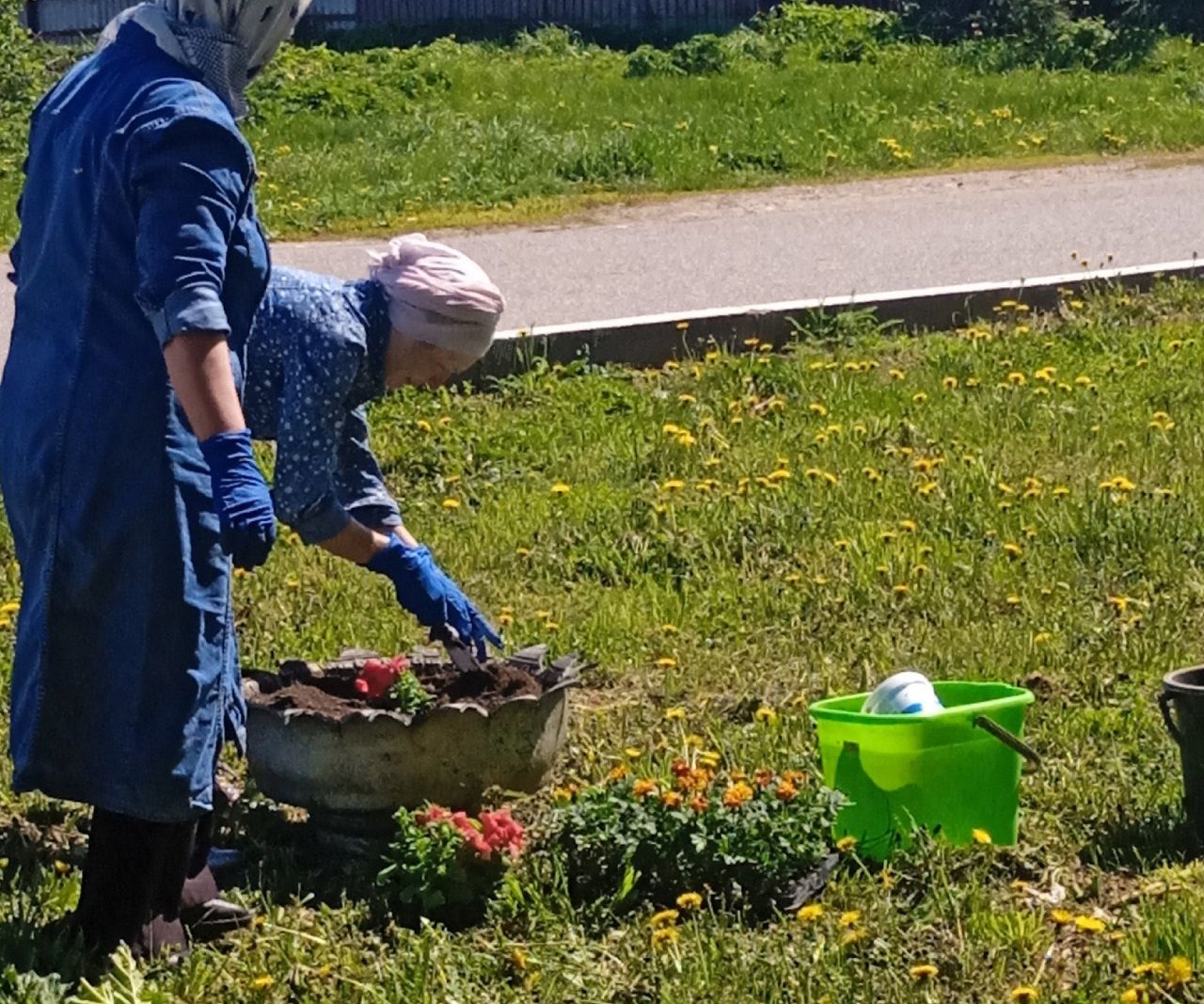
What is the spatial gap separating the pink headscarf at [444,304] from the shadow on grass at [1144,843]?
1.51m

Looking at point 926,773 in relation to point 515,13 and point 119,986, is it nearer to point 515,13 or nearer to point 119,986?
point 119,986

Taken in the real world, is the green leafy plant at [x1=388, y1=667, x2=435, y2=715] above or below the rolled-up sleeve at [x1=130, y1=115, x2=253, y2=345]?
below

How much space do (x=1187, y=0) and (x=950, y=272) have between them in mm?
11885

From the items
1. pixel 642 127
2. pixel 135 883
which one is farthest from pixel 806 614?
pixel 642 127

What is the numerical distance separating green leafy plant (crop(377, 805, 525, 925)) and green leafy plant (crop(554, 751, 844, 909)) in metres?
0.15

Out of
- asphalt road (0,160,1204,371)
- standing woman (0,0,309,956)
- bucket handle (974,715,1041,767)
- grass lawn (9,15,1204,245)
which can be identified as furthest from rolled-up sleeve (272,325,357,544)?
grass lawn (9,15,1204,245)

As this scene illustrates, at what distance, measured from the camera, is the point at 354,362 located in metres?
4.04

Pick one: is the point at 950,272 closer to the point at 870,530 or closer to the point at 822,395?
the point at 822,395

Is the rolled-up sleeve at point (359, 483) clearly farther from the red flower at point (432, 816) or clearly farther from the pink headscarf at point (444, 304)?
the red flower at point (432, 816)

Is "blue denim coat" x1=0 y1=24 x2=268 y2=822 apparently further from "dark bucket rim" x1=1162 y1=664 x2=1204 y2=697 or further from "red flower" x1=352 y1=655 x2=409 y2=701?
"dark bucket rim" x1=1162 y1=664 x2=1204 y2=697

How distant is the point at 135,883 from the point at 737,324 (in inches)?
199

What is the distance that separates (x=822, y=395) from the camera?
7684mm

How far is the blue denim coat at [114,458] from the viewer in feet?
11.1

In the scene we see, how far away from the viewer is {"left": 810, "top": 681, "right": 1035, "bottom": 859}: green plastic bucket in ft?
13.5
